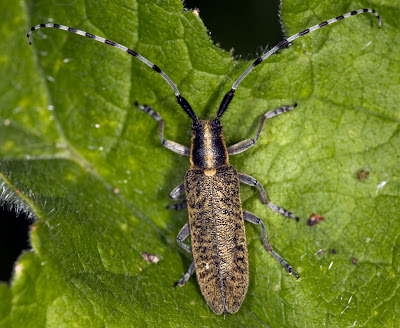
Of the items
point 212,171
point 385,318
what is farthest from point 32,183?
point 385,318

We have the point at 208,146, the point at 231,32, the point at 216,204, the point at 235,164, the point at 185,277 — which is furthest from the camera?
the point at 231,32

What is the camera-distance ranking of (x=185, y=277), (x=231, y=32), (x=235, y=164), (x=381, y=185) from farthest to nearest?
(x=231, y=32) → (x=235, y=164) → (x=185, y=277) → (x=381, y=185)

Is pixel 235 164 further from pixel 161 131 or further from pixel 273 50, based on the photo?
pixel 273 50

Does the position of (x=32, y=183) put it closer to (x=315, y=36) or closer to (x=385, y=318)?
(x=315, y=36)

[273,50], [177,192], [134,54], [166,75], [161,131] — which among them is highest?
[134,54]

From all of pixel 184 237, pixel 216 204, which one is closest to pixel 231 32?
pixel 216 204

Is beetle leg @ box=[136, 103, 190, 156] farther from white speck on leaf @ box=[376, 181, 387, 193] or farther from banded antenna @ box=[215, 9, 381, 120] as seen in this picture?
white speck on leaf @ box=[376, 181, 387, 193]

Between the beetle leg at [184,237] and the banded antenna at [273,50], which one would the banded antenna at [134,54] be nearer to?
the banded antenna at [273,50]

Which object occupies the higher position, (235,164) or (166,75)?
(166,75)

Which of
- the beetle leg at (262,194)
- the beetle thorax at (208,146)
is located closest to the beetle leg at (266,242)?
the beetle leg at (262,194)
